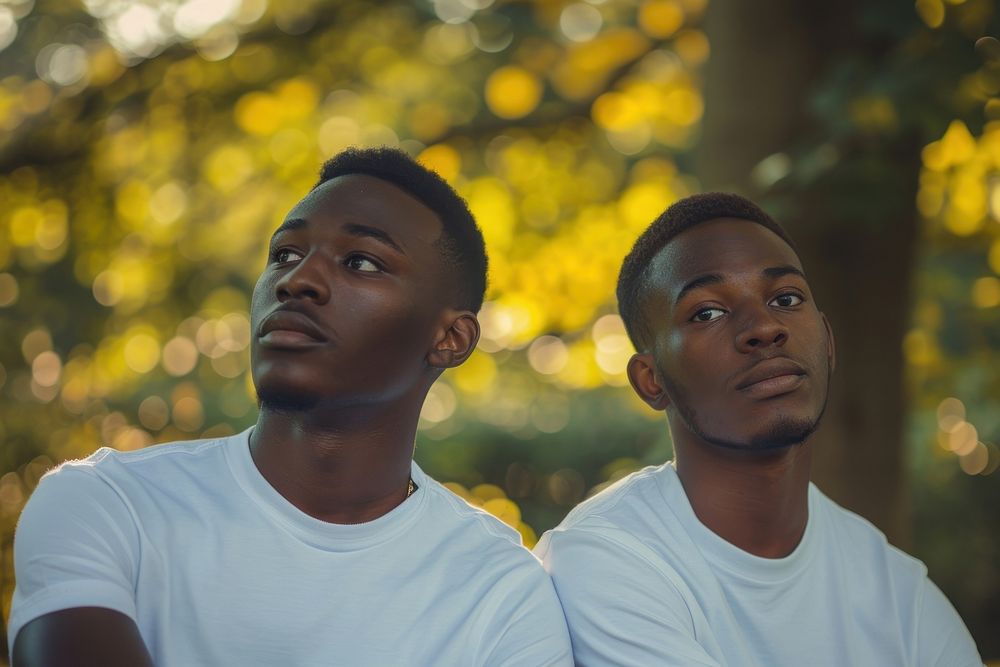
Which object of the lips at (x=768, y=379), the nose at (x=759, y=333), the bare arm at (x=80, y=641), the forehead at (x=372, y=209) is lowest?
the bare arm at (x=80, y=641)

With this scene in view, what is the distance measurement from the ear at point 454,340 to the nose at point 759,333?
2.44 ft

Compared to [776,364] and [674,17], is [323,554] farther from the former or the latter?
[674,17]

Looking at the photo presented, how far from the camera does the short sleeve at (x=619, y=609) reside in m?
2.76

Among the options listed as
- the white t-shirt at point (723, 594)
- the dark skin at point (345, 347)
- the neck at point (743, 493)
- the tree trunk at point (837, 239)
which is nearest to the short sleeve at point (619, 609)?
the white t-shirt at point (723, 594)

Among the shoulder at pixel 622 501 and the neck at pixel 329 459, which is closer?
the neck at pixel 329 459

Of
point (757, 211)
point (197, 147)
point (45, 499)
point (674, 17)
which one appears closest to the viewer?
point (45, 499)

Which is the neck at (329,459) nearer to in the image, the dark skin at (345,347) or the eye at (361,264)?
the dark skin at (345,347)

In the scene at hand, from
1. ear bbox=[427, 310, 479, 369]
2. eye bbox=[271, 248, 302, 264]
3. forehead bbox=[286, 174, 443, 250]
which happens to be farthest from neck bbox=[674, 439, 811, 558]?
eye bbox=[271, 248, 302, 264]

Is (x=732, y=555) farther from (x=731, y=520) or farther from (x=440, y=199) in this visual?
(x=440, y=199)

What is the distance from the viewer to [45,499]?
2.57 meters

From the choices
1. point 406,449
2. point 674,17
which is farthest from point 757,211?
point 674,17

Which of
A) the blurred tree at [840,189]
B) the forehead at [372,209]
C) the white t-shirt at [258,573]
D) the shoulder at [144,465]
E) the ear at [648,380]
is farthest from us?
the blurred tree at [840,189]

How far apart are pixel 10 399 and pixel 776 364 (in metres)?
5.80

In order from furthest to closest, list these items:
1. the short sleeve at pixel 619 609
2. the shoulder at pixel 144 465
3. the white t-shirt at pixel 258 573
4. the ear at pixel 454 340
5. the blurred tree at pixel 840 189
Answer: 1. the blurred tree at pixel 840 189
2. the ear at pixel 454 340
3. the short sleeve at pixel 619 609
4. the shoulder at pixel 144 465
5. the white t-shirt at pixel 258 573
